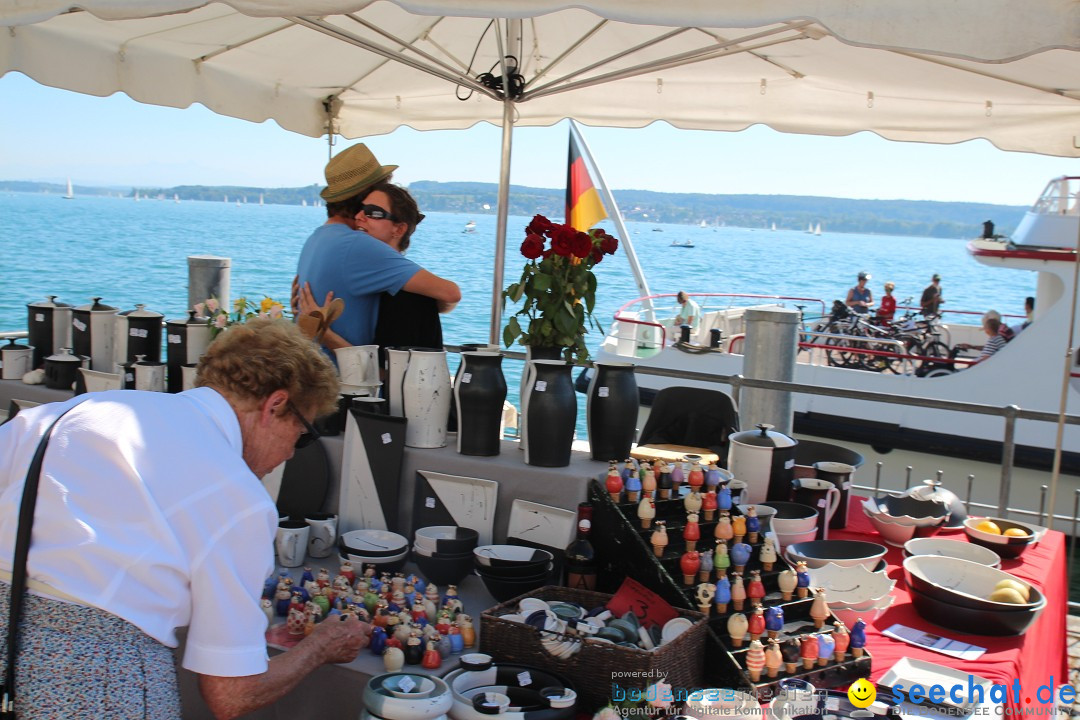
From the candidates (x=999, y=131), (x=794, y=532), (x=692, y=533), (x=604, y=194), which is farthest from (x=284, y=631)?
(x=604, y=194)

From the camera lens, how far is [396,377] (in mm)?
2406

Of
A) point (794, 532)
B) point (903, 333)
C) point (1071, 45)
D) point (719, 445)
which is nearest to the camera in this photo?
point (1071, 45)

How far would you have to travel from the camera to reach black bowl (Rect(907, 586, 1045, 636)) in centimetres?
199

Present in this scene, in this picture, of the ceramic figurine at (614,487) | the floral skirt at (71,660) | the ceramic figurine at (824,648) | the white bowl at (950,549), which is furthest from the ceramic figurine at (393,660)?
the white bowl at (950,549)

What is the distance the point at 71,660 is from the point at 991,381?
9.36 metres

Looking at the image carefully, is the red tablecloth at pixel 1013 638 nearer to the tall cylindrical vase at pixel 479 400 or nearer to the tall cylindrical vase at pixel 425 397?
the tall cylindrical vase at pixel 479 400

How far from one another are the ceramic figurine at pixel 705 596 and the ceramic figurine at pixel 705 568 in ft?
0.19

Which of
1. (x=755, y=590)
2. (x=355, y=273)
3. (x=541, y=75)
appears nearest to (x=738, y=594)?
(x=755, y=590)

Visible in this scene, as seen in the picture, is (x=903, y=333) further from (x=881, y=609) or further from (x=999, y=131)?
(x=881, y=609)

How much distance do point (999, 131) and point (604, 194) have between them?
25.9ft

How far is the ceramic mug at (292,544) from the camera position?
2.24 m

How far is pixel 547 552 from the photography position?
6.94ft

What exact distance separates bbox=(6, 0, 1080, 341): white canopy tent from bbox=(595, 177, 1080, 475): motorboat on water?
158 inches

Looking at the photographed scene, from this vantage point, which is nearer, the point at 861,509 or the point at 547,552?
the point at 547,552
